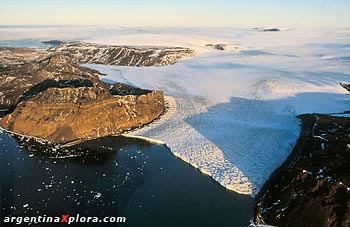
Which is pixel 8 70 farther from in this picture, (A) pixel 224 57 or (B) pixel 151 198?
(A) pixel 224 57

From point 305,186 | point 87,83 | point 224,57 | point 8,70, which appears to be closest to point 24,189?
point 305,186

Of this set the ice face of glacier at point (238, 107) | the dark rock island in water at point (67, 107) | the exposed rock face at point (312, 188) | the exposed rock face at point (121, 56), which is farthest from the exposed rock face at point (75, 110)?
the exposed rock face at point (121, 56)

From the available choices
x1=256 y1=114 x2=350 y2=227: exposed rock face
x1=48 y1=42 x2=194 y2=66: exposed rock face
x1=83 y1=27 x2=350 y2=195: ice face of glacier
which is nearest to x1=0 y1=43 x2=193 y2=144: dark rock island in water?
x1=83 y1=27 x2=350 y2=195: ice face of glacier

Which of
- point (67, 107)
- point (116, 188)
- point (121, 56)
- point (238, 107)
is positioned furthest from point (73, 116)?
point (121, 56)

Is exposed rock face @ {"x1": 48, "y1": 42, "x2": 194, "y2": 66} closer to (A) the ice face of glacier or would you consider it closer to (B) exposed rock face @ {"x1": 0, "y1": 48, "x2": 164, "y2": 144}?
(A) the ice face of glacier

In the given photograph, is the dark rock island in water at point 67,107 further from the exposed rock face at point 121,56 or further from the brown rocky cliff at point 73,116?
the exposed rock face at point 121,56
